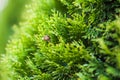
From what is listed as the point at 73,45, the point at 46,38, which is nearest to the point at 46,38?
the point at 46,38

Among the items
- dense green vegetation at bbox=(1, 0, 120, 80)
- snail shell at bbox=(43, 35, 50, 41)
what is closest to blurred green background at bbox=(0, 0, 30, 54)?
dense green vegetation at bbox=(1, 0, 120, 80)

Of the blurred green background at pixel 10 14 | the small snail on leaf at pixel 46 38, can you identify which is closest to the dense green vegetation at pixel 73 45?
the small snail on leaf at pixel 46 38

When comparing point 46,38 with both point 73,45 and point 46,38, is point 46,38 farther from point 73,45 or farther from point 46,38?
point 73,45

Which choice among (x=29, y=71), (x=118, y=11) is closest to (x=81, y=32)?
(x=118, y=11)

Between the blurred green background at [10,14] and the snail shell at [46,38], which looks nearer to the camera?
the snail shell at [46,38]

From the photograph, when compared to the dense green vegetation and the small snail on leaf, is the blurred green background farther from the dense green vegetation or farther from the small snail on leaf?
the small snail on leaf

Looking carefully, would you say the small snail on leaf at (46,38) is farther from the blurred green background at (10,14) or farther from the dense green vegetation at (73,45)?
the blurred green background at (10,14)

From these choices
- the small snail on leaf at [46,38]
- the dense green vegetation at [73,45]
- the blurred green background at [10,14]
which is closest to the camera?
the dense green vegetation at [73,45]

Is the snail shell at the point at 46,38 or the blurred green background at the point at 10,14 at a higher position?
the blurred green background at the point at 10,14

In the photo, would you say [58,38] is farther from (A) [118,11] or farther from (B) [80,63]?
(A) [118,11]
